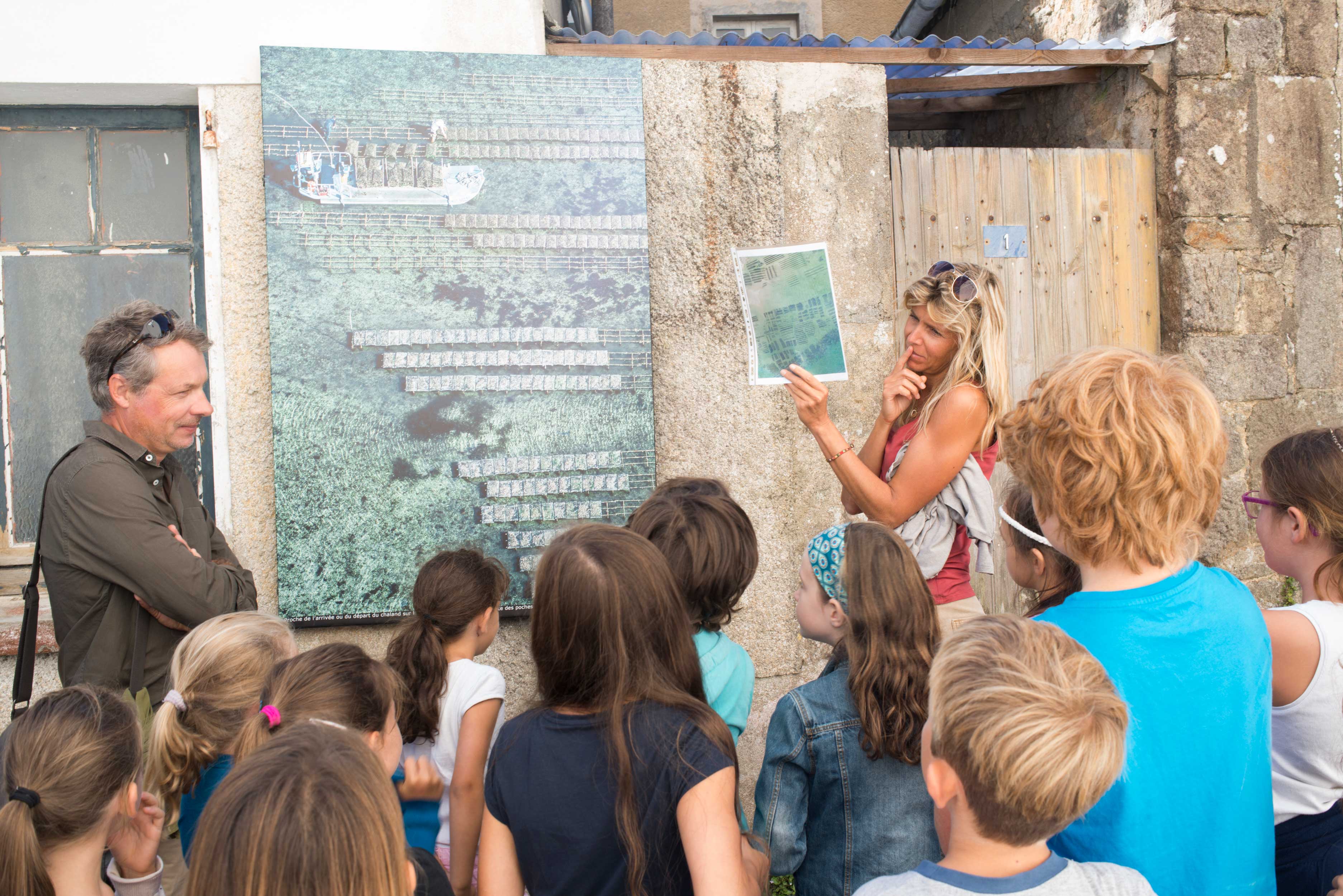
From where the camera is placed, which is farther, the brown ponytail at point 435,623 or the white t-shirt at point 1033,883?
the brown ponytail at point 435,623

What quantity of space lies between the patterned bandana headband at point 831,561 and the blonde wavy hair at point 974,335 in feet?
1.95

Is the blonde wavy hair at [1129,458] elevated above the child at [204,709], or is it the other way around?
the blonde wavy hair at [1129,458]

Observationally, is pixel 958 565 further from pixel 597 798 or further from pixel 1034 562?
pixel 597 798

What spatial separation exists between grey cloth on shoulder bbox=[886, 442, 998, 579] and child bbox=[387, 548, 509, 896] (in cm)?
108

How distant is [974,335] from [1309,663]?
104cm

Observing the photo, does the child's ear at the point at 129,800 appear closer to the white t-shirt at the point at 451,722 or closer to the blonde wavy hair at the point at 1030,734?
the white t-shirt at the point at 451,722

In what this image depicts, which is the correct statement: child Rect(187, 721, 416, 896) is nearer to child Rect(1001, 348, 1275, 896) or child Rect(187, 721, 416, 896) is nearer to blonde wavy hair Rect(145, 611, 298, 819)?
blonde wavy hair Rect(145, 611, 298, 819)

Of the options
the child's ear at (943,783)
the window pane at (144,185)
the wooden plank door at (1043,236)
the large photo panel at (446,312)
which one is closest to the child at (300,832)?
the child's ear at (943,783)

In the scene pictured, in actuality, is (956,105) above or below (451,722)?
above

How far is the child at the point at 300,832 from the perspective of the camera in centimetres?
110

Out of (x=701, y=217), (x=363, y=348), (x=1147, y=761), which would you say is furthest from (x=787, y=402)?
(x=1147, y=761)

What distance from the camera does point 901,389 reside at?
8.29 feet

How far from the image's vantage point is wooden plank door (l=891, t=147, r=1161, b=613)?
12.9 feet

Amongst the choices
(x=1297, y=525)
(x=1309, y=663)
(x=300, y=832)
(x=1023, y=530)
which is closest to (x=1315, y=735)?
(x=1309, y=663)
